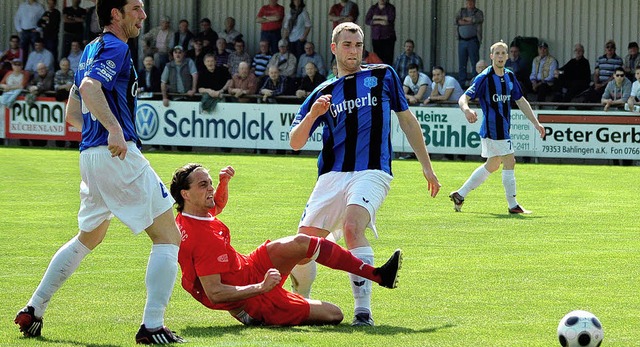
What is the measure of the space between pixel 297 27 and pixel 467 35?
14.0 ft

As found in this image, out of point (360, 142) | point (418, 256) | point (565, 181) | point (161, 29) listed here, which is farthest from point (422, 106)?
point (360, 142)

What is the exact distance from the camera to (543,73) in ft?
90.0

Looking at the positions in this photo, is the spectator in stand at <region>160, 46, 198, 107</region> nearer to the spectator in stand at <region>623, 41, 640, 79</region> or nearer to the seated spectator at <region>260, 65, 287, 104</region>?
the seated spectator at <region>260, 65, 287, 104</region>

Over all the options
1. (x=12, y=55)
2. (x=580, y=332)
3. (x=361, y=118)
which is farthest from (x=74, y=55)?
(x=580, y=332)

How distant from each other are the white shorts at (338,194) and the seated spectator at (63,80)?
21736 millimetres

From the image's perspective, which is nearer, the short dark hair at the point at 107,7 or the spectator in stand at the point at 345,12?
the short dark hair at the point at 107,7

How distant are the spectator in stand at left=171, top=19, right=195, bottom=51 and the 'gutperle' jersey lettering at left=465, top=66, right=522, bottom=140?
15091 mm

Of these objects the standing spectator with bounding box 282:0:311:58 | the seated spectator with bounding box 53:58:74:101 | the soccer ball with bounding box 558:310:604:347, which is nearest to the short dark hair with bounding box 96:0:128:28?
the soccer ball with bounding box 558:310:604:347

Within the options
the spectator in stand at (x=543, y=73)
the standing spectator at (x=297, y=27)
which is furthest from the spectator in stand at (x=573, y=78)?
the standing spectator at (x=297, y=27)

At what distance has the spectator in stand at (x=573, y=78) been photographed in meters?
27.2

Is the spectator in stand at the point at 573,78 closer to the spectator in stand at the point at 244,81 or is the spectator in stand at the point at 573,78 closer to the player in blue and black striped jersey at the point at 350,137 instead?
the spectator in stand at the point at 244,81

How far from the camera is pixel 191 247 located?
295 inches

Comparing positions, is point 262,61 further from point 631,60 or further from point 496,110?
point 496,110

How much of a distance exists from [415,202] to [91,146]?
10261 mm
